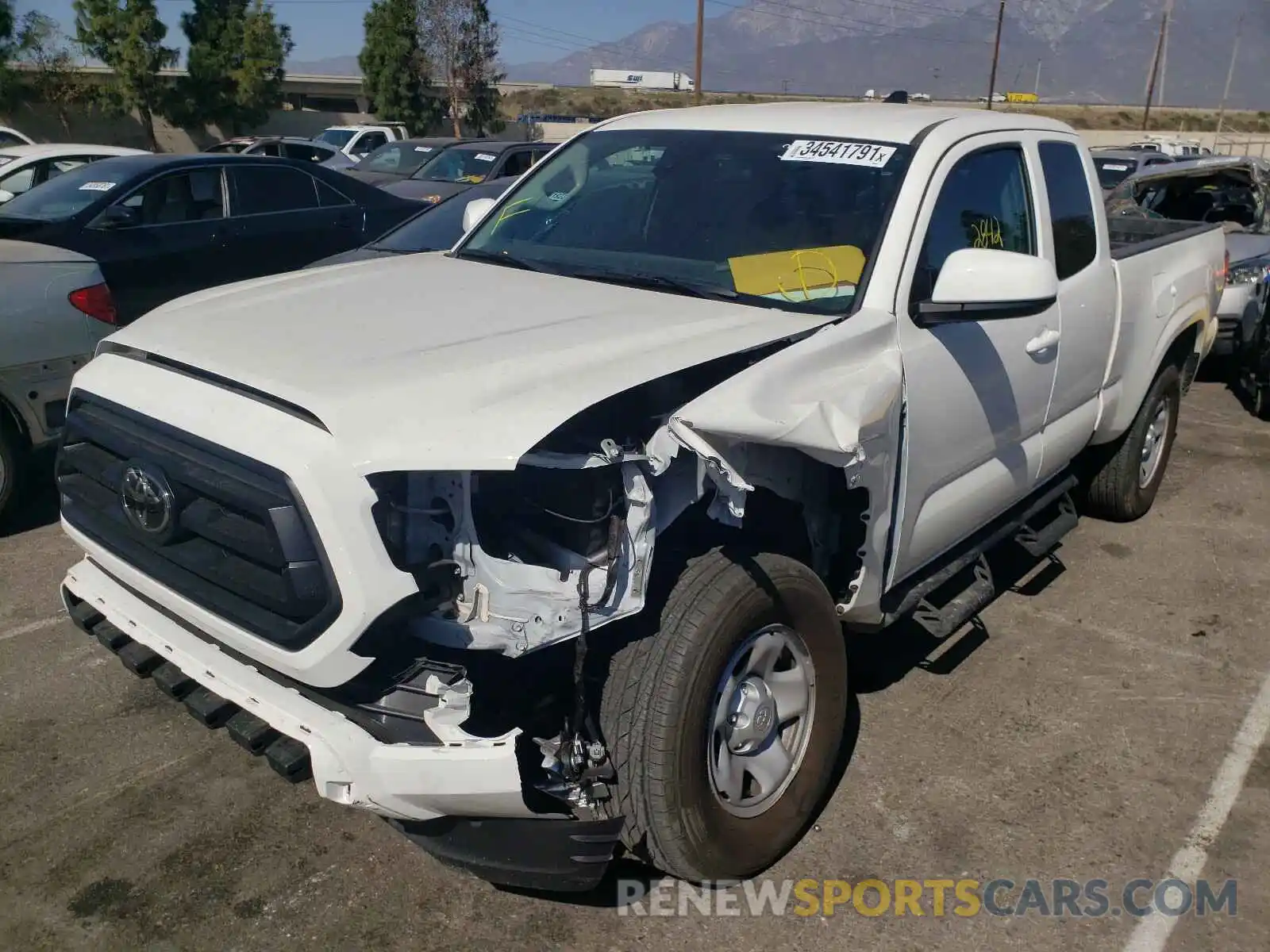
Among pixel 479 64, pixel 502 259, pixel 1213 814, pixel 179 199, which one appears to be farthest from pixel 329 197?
pixel 479 64

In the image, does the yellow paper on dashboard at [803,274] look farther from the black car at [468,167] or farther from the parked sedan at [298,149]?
the parked sedan at [298,149]

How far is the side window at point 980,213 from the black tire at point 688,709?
44.9 inches

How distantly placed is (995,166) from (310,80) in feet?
194

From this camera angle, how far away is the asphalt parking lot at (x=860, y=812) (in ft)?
9.09

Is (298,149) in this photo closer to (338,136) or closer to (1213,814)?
(338,136)

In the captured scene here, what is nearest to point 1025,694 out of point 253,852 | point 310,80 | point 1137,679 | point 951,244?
point 1137,679

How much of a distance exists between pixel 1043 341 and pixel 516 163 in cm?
1054

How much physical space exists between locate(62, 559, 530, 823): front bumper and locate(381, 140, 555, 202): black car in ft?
33.7

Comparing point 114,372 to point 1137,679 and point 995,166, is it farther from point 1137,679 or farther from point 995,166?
point 1137,679

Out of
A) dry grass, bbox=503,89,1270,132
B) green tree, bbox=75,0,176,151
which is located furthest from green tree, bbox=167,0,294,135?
dry grass, bbox=503,89,1270,132

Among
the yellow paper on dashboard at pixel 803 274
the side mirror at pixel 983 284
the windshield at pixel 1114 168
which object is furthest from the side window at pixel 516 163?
the side mirror at pixel 983 284

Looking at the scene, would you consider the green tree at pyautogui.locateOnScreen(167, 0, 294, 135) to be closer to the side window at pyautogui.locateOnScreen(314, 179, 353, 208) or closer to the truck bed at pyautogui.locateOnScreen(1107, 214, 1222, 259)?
the side window at pyautogui.locateOnScreen(314, 179, 353, 208)

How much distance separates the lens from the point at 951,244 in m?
3.53

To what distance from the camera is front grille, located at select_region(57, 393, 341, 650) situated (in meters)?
2.30
